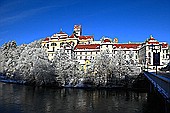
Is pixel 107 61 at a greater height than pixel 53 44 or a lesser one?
lesser

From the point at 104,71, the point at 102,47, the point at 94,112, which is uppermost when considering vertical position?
the point at 102,47

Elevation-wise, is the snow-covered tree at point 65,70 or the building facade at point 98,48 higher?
the building facade at point 98,48

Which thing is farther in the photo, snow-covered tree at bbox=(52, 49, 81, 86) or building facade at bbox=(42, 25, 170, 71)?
building facade at bbox=(42, 25, 170, 71)

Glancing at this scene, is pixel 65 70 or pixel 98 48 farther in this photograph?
pixel 98 48

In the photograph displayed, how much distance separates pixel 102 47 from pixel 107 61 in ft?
102

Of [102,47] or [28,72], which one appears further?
[102,47]

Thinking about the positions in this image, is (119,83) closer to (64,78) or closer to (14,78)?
(64,78)

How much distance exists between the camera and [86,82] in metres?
64.9

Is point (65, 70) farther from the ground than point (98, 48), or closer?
closer

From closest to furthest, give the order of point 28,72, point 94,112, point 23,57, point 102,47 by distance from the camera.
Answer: point 94,112, point 28,72, point 23,57, point 102,47

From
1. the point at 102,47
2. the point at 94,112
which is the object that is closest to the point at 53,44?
the point at 102,47

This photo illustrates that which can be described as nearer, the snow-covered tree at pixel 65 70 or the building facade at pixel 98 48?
the snow-covered tree at pixel 65 70

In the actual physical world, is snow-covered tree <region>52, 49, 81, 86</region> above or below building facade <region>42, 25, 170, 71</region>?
below

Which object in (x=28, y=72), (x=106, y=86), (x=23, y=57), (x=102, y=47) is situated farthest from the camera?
(x=102, y=47)
